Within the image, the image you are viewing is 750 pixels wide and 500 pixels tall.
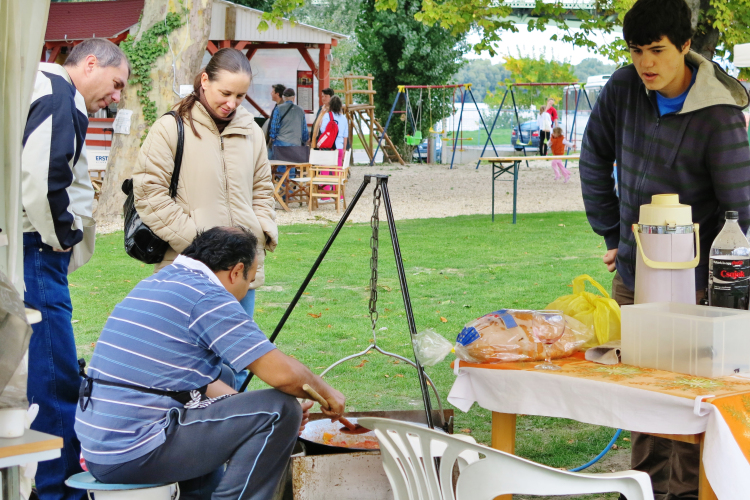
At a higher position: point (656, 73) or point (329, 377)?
point (656, 73)

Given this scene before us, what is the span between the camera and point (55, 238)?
3.11 meters

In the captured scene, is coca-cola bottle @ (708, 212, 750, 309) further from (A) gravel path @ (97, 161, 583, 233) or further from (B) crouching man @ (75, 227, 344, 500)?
(A) gravel path @ (97, 161, 583, 233)

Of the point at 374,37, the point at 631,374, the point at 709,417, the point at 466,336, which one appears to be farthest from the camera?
the point at 374,37

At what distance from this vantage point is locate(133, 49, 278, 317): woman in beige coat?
3.65 meters

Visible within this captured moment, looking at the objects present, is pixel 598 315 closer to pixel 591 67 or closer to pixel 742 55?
pixel 742 55

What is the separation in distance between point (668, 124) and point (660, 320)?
35.4 inches

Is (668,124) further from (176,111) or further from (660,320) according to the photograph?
(176,111)

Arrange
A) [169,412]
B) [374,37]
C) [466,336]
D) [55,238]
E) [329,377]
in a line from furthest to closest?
1. [374,37]
2. [329,377]
3. [55,238]
4. [169,412]
5. [466,336]

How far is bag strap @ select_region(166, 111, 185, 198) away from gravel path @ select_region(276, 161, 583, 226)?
923 centimetres

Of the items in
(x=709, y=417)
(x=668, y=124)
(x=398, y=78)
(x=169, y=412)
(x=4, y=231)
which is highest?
(x=398, y=78)

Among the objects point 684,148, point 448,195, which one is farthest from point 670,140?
point 448,195

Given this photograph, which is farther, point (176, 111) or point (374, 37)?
point (374, 37)

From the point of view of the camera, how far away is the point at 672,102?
9.52 ft

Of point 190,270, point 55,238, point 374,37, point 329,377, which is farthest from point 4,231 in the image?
point 374,37
